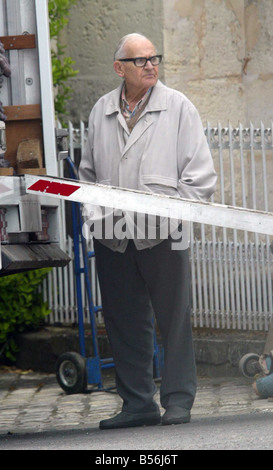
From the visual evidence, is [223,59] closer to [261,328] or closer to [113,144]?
[261,328]

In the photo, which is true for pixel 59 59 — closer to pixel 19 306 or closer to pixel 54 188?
pixel 19 306

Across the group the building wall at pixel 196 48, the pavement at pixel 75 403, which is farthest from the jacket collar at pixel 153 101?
the building wall at pixel 196 48

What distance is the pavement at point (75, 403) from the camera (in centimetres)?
651

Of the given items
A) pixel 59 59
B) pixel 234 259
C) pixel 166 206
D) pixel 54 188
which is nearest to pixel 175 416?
pixel 166 206

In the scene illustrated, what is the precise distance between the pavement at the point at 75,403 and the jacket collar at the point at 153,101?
186cm

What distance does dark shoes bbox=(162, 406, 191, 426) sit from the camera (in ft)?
18.5

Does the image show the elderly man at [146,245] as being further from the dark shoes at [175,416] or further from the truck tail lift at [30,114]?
the truck tail lift at [30,114]

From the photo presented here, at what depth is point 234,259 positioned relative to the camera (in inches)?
329
